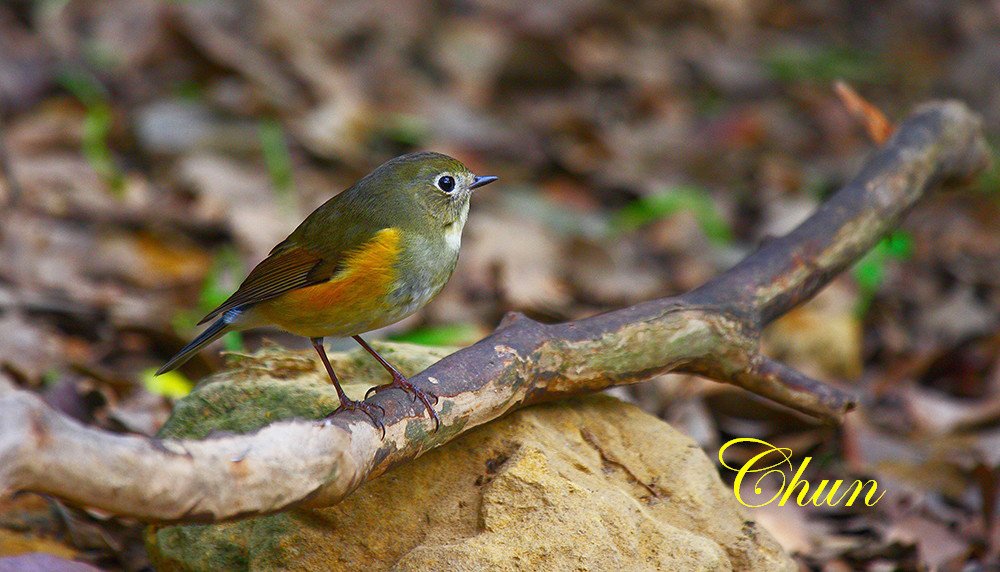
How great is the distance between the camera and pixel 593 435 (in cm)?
327

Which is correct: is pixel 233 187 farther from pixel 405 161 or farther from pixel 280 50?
pixel 405 161

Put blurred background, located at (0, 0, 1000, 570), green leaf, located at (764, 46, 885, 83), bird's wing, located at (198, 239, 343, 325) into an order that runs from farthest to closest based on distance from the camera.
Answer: green leaf, located at (764, 46, 885, 83)
blurred background, located at (0, 0, 1000, 570)
bird's wing, located at (198, 239, 343, 325)

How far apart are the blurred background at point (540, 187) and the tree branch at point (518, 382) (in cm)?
71

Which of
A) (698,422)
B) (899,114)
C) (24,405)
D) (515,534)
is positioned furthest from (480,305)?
(899,114)

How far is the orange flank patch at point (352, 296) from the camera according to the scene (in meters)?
3.37

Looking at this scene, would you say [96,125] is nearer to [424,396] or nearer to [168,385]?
[168,385]

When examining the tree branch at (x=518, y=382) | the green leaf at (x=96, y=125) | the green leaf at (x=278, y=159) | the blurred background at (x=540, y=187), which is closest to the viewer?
the tree branch at (x=518, y=382)

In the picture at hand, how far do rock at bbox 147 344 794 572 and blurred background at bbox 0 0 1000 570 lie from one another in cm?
72

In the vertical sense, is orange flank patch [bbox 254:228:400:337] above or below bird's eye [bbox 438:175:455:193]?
below

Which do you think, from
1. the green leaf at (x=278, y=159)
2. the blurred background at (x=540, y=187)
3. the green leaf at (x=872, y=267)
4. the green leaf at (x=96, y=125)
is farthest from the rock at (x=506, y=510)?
the green leaf at (x=96, y=125)

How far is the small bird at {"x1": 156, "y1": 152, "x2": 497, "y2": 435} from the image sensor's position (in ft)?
11.1

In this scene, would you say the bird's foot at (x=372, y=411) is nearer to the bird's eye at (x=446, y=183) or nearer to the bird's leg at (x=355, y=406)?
the bird's leg at (x=355, y=406)

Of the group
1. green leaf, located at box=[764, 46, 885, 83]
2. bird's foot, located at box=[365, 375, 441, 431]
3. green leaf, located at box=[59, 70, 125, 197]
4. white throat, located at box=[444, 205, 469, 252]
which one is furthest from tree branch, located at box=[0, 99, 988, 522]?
green leaf, located at box=[764, 46, 885, 83]

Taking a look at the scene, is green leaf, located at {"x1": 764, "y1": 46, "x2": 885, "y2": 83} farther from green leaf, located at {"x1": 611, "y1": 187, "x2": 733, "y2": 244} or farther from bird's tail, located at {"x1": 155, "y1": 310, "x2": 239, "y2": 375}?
bird's tail, located at {"x1": 155, "y1": 310, "x2": 239, "y2": 375}
